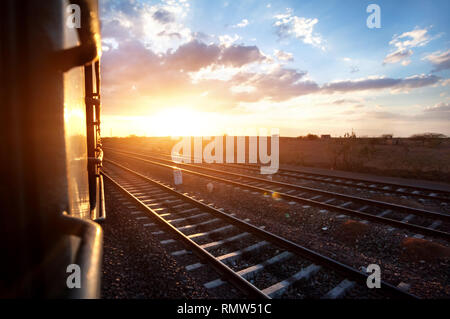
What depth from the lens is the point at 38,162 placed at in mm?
1158

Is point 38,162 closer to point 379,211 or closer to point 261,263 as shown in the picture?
point 261,263

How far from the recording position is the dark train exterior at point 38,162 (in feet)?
3.36

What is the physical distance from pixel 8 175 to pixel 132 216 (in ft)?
21.7

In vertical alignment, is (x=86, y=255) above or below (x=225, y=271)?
above

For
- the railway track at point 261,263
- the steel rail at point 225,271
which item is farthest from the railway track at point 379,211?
the steel rail at point 225,271

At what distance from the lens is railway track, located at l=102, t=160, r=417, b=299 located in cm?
380

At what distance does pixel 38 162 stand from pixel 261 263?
14.1 ft

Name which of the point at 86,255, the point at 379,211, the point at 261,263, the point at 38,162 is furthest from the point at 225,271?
the point at 379,211

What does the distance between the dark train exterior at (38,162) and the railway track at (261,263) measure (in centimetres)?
313

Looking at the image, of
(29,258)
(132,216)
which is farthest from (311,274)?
(132,216)

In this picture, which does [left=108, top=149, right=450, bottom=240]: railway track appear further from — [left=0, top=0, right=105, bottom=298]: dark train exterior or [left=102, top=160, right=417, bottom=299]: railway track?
[left=0, top=0, right=105, bottom=298]: dark train exterior

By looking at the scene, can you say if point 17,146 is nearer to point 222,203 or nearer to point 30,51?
point 30,51

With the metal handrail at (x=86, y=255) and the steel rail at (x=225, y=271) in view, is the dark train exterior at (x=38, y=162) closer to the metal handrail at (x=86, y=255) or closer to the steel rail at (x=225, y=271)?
the metal handrail at (x=86, y=255)
